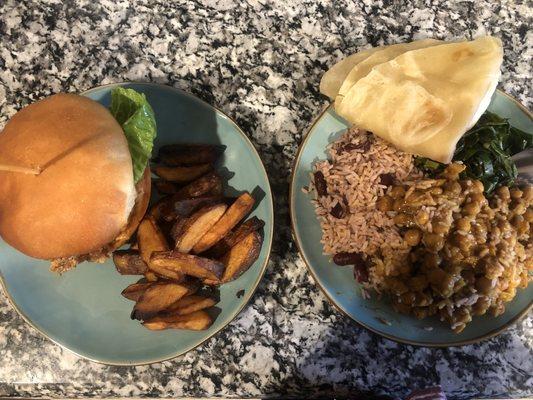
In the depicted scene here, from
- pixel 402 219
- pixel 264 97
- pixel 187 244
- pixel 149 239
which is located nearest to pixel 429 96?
pixel 402 219

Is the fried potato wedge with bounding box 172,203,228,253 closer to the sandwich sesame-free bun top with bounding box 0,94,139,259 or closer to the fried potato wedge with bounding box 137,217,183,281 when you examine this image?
the fried potato wedge with bounding box 137,217,183,281

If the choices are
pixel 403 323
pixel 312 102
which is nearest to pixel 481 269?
pixel 403 323

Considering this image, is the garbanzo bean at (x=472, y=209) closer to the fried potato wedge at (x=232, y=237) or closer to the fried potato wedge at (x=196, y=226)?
the fried potato wedge at (x=232, y=237)

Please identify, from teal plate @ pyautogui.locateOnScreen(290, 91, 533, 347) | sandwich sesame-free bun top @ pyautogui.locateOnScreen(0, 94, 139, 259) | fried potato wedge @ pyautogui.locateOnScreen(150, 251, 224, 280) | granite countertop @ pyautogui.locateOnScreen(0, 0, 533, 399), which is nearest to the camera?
sandwich sesame-free bun top @ pyautogui.locateOnScreen(0, 94, 139, 259)

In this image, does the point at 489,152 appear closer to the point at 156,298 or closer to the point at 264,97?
the point at 264,97

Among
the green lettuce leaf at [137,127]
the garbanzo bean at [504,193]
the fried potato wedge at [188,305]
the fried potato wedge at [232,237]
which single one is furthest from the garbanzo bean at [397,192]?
the green lettuce leaf at [137,127]

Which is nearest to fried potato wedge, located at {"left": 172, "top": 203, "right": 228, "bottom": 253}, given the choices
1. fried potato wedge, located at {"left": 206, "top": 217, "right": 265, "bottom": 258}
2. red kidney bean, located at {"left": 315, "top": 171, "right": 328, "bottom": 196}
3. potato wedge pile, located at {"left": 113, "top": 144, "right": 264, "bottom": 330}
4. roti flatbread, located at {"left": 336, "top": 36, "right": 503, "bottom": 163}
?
potato wedge pile, located at {"left": 113, "top": 144, "right": 264, "bottom": 330}

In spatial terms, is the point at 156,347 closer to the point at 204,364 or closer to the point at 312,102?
the point at 204,364
